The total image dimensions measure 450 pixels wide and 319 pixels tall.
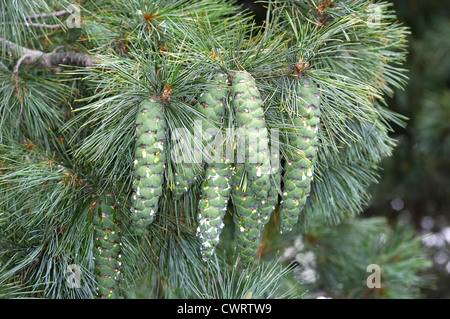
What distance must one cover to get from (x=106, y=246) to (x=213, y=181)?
0.20 meters

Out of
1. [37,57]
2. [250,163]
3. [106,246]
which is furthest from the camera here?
[37,57]

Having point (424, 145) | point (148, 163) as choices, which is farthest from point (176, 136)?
point (424, 145)

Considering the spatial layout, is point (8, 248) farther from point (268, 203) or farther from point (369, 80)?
point (369, 80)

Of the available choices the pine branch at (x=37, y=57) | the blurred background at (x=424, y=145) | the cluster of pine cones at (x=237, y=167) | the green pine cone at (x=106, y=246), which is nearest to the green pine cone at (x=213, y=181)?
the cluster of pine cones at (x=237, y=167)

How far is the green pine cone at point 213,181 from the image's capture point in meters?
0.58

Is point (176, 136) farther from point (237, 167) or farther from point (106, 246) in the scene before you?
point (106, 246)

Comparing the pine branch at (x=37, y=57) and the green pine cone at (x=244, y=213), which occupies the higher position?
the pine branch at (x=37, y=57)

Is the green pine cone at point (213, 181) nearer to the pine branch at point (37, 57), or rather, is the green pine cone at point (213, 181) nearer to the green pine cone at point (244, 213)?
the green pine cone at point (244, 213)

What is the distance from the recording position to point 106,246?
2.24 feet

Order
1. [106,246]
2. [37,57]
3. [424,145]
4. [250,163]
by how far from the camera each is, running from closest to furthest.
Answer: [250,163]
[106,246]
[37,57]
[424,145]

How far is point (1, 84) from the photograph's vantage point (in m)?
0.81

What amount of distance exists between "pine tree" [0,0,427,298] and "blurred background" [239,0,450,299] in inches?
45.5

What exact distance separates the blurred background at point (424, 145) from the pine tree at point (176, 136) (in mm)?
1157

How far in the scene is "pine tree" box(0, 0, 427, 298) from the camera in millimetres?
583
